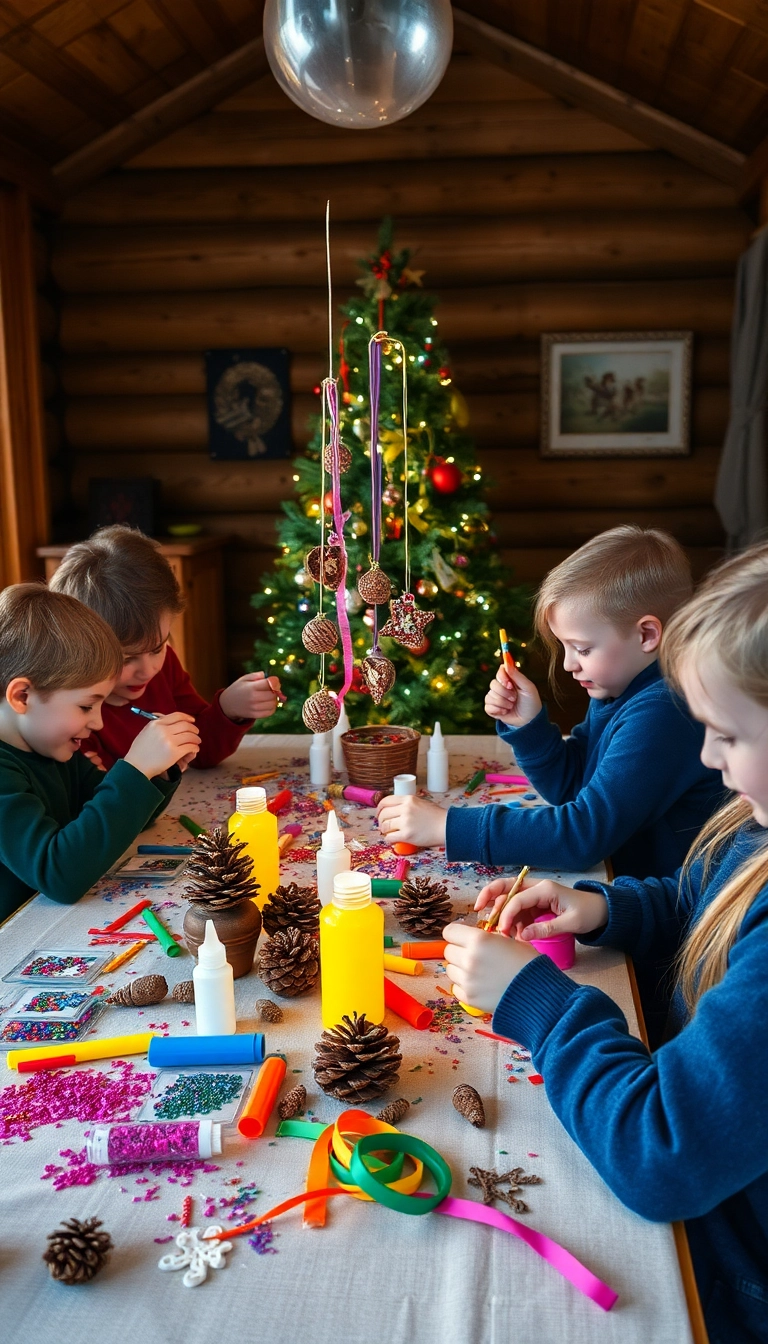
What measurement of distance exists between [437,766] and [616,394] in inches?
131

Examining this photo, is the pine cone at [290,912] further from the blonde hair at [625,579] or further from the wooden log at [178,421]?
the wooden log at [178,421]

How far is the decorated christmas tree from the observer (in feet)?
13.1

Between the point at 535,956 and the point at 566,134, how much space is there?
456 cm

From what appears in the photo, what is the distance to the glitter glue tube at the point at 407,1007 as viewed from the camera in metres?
1.18

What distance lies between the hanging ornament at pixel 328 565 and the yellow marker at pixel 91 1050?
0.67 m

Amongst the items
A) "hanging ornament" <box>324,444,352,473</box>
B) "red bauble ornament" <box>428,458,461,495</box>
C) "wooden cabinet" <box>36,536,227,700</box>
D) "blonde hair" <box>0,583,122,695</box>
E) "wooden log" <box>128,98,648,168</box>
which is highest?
"wooden log" <box>128,98,648,168</box>

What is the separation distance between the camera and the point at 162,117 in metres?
4.74

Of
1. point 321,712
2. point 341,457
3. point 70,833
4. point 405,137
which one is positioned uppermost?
point 405,137

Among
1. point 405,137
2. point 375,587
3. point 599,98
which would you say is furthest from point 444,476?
point 375,587

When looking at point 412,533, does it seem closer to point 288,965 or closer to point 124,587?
point 124,587

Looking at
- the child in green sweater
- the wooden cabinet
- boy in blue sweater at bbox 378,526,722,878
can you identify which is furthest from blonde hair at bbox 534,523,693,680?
the wooden cabinet

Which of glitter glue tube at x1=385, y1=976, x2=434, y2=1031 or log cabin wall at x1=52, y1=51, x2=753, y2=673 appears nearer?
glitter glue tube at x1=385, y1=976, x2=434, y2=1031

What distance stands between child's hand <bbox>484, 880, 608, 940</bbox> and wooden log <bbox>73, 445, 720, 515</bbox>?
3.64 metres

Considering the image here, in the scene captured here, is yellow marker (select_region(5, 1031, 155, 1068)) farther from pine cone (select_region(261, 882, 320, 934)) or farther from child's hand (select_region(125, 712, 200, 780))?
child's hand (select_region(125, 712, 200, 780))
